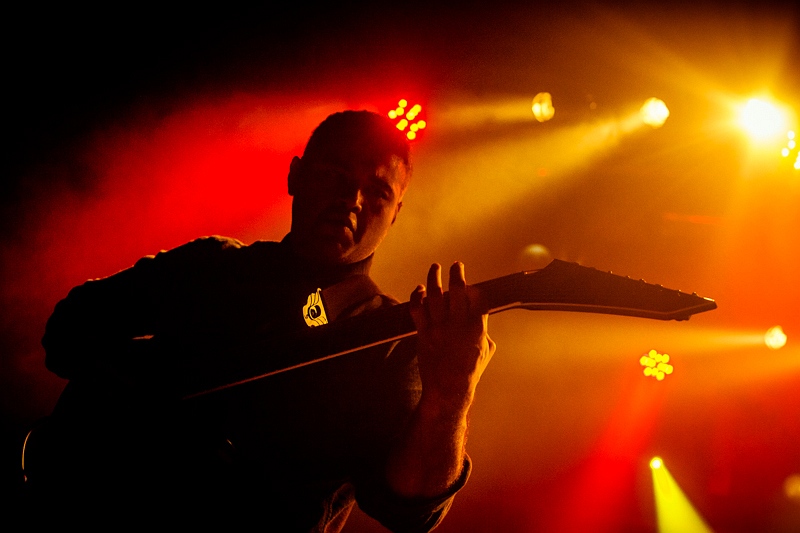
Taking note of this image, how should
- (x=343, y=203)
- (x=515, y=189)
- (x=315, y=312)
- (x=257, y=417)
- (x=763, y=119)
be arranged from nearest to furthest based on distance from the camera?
(x=257, y=417)
(x=315, y=312)
(x=343, y=203)
(x=515, y=189)
(x=763, y=119)

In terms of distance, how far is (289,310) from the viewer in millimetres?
1938

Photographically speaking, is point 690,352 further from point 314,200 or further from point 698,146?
point 314,200

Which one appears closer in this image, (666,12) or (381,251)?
(666,12)

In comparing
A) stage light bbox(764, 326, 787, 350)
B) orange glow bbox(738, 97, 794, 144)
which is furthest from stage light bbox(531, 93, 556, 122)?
stage light bbox(764, 326, 787, 350)

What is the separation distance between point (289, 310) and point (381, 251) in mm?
2036

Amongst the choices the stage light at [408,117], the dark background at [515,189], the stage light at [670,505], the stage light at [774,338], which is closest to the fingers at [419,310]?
the dark background at [515,189]

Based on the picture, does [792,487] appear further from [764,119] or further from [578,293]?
[578,293]

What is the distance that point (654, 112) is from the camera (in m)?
4.04

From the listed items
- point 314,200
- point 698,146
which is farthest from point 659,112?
point 314,200

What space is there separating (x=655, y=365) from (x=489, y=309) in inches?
159

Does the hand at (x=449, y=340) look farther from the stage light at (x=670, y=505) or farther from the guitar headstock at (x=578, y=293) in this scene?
the stage light at (x=670, y=505)

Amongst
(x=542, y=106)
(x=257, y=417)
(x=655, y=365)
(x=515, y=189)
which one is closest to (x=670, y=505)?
(x=655, y=365)

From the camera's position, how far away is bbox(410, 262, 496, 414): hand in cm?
154

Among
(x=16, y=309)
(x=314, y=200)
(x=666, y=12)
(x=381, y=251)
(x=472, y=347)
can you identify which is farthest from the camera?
(x=381, y=251)
